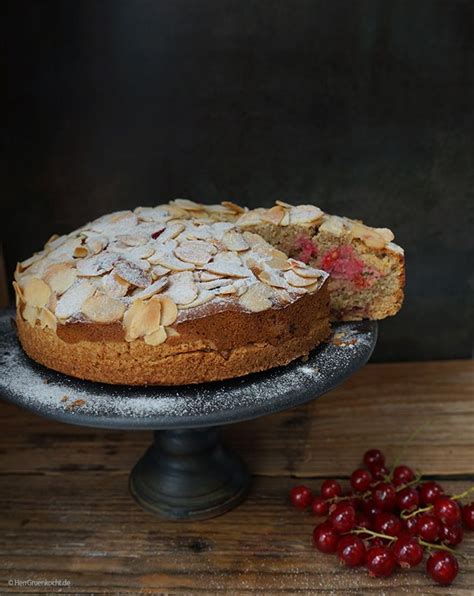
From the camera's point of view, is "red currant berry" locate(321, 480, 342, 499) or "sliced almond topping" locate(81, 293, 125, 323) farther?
"red currant berry" locate(321, 480, 342, 499)

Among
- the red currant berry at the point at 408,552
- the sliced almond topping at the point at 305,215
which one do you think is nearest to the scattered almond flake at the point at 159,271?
the sliced almond topping at the point at 305,215

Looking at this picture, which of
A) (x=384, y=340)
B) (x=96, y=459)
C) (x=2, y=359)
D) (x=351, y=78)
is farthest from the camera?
(x=384, y=340)

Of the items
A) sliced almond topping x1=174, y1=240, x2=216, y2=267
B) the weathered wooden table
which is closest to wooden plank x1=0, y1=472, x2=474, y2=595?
the weathered wooden table

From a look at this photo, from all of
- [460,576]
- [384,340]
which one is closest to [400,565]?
[460,576]

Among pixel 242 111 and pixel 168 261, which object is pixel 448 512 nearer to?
pixel 168 261

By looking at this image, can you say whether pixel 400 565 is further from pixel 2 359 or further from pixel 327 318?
pixel 2 359

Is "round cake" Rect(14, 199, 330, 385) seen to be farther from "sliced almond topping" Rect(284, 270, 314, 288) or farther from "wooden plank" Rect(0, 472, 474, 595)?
"wooden plank" Rect(0, 472, 474, 595)
